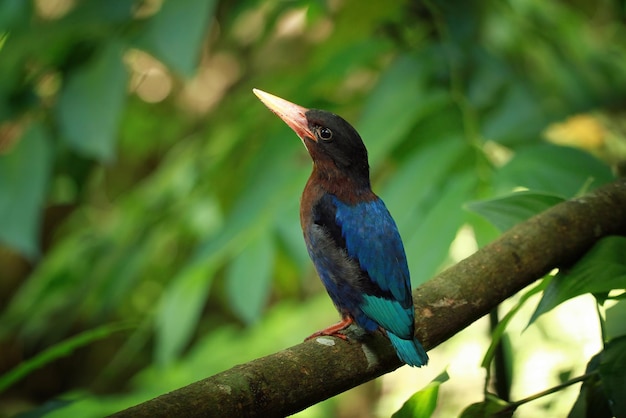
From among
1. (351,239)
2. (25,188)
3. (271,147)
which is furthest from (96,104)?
(351,239)

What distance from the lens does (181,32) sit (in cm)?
211

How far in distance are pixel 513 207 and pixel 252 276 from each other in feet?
2.70

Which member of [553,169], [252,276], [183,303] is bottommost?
[183,303]

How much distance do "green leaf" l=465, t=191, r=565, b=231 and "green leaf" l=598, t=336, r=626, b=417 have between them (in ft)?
1.24

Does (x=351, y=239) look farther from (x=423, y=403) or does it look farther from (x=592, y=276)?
(x=592, y=276)

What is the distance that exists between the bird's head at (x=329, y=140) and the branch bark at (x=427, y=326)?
34 cm

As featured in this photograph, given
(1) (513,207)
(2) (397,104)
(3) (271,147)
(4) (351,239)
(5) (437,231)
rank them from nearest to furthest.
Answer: (4) (351,239) < (1) (513,207) < (5) (437,231) < (2) (397,104) < (3) (271,147)

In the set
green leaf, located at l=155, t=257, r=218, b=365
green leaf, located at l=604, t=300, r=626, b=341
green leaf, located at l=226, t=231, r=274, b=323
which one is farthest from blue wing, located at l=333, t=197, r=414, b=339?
green leaf, located at l=155, t=257, r=218, b=365

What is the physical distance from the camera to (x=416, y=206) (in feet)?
6.46

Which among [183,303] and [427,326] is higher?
[427,326]

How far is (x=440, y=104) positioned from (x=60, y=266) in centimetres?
178

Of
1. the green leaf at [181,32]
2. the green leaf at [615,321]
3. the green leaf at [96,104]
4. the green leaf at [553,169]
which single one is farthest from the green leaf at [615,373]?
the green leaf at [96,104]

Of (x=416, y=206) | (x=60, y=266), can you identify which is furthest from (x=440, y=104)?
(x=60, y=266)

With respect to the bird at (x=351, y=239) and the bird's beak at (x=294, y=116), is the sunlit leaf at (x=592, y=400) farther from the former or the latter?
the bird's beak at (x=294, y=116)
